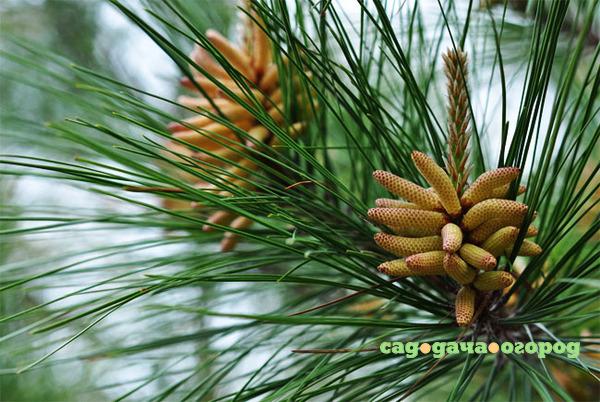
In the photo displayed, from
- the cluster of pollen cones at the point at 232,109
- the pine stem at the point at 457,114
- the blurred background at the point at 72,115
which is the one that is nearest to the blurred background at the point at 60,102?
the blurred background at the point at 72,115

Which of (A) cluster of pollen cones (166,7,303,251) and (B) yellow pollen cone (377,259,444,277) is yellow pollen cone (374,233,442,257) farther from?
(A) cluster of pollen cones (166,7,303,251)

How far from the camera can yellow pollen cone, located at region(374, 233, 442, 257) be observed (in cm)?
49

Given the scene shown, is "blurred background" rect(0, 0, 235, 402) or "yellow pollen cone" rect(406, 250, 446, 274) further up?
"blurred background" rect(0, 0, 235, 402)

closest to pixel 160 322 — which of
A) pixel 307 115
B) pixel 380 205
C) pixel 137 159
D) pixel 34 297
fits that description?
pixel 137 159

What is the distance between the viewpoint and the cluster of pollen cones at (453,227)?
1.57 feet

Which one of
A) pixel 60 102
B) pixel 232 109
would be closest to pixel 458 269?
pixel 232 109

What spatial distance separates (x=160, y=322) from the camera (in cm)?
85

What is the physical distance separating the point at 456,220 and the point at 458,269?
4cm

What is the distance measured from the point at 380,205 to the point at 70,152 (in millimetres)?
509

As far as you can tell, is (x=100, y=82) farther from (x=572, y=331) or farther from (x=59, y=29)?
(x=59, y=29)

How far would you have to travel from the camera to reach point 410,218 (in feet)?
1.61

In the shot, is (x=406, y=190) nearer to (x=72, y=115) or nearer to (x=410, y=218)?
(x=410, y=218)

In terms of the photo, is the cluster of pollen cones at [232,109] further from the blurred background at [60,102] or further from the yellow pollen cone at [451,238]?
the blurred background at [60,102]

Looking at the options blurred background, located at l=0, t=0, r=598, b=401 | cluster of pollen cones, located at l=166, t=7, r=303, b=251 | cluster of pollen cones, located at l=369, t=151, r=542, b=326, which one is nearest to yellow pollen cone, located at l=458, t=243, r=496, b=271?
cluster of pollen cones, located at l=369, t=151, r=542, b=326
